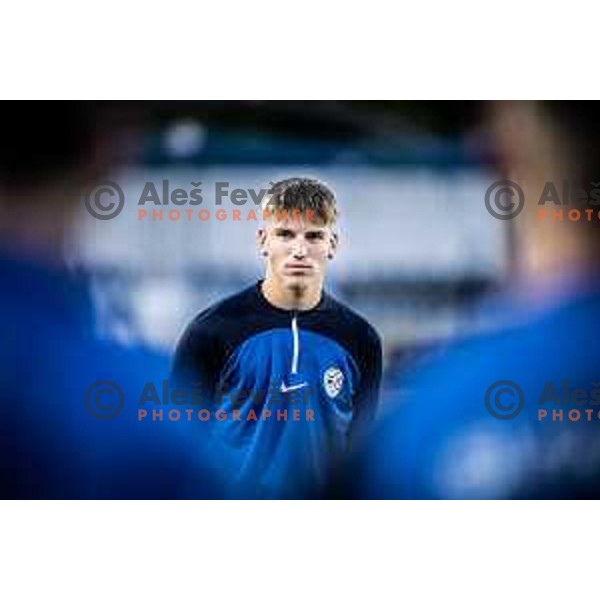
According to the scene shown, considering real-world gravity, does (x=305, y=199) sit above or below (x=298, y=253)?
above

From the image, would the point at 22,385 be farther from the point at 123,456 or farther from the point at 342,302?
the point at 342,302

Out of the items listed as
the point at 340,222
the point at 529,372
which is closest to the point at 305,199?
the point at 340,222

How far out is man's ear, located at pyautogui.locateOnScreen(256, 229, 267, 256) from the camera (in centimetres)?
354

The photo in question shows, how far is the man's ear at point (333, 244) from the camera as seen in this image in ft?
11.6

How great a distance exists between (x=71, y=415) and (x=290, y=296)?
3.23 ft

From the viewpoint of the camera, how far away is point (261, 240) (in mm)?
3549

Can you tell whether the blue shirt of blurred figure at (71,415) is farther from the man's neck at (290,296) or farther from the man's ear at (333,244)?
the man's ear at (333,244)

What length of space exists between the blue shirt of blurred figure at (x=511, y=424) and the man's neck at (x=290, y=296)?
1.93 ft

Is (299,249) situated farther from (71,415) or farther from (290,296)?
(71,415)

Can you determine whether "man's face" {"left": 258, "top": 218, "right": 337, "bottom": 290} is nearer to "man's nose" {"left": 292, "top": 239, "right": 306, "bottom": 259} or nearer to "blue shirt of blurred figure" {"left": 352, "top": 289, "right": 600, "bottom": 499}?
"man's nose" {"left": 292, "top": 239, "right": 306, "bottom": 259}

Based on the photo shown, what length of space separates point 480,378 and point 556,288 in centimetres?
47

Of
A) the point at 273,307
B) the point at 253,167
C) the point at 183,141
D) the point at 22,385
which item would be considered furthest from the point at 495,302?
the point at 22,385

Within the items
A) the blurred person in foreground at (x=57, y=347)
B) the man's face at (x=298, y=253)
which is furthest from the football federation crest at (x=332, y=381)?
the blurred person in foreground at (x=57, y=347)

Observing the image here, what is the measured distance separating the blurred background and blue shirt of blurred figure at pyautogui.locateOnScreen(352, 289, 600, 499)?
0.65 feet
